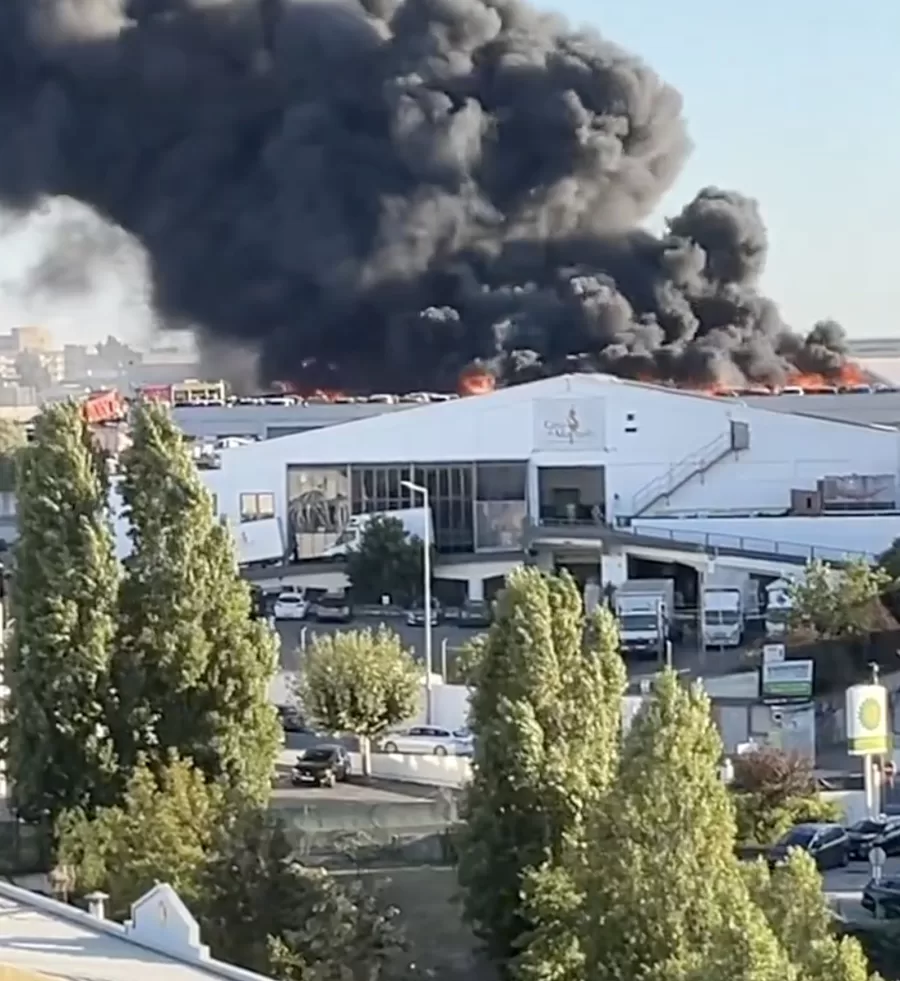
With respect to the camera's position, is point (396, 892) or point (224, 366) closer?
point (396, 892)

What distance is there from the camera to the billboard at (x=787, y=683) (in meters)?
14.8

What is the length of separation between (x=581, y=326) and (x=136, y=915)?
2579 centimetres

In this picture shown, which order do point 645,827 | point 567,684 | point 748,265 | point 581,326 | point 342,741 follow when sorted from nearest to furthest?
point 645,827
point 567,684
point 342,741
point 581,326
point 748,265

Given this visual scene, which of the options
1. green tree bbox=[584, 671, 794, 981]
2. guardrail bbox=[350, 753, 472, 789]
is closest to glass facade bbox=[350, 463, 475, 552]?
guardrail bbox=[350, 753, 472, 789]

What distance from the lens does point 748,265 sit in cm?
3503

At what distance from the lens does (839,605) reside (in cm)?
1661

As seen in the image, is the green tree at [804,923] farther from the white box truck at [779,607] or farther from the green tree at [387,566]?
the green tree at [387,566]

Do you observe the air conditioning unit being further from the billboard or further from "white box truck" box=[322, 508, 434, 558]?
the billboard

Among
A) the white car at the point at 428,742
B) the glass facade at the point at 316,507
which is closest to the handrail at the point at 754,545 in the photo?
the glass facade at the point at 316,507

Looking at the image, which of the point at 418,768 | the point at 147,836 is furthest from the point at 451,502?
the point at 147,836

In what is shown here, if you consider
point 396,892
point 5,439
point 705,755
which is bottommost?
point 396,892

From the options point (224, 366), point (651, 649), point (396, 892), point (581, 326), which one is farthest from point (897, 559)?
point (224, 366)

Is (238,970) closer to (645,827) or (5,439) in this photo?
(645,827)

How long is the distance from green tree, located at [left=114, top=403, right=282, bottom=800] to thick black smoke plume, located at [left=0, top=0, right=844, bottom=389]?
2317 cm
